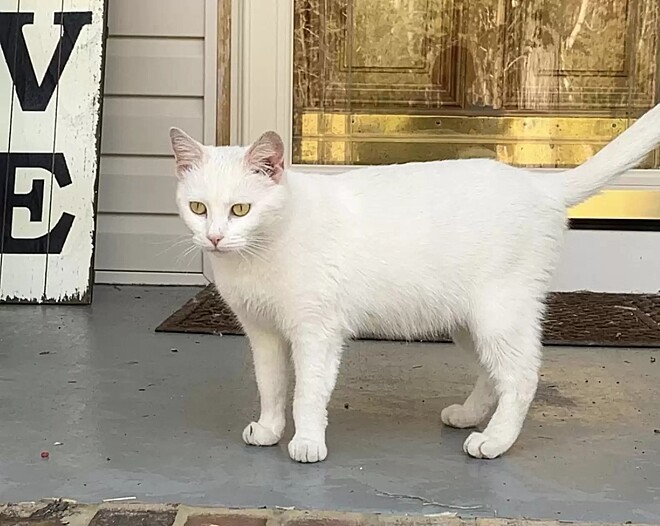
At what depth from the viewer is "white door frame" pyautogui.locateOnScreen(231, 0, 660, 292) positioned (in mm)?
3248

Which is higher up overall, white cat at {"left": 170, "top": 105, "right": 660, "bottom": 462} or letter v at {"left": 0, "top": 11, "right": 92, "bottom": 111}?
letter v at {"left": 0, "top": 11, "right": 92, "bottom": 111}

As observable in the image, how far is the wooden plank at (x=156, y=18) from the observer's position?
328cm

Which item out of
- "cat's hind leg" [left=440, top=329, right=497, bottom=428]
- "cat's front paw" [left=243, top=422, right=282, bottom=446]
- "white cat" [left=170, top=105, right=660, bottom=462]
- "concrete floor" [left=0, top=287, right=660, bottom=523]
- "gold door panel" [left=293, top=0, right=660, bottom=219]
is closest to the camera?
"concrete floor" [left=0, top=287, right=660, bottom=523]

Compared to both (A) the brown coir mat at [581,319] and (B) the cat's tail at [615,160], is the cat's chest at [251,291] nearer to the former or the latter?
(B) the cat's tail at [615,160]

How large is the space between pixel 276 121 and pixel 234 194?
1797 millimetres

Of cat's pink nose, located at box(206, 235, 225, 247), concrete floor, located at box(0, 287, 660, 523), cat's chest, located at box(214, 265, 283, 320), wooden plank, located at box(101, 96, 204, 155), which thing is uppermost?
wooden plank, located at box(101, 96, 204, 155)

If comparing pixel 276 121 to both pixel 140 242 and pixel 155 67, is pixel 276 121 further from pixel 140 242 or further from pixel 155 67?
pixel 140 242

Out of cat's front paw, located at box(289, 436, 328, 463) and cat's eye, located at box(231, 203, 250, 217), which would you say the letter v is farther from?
cat's front paw, located at box(289, 436, 328, 463)

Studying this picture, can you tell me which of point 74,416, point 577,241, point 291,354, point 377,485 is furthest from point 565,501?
point 577,241

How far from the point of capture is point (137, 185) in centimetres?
336

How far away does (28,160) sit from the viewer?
9.98 feet

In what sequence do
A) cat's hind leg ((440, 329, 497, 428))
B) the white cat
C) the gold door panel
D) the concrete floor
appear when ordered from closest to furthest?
the concrete floor < the white cat < cat's hind leg ((440, 329, 497, 428)) < the gold door panel

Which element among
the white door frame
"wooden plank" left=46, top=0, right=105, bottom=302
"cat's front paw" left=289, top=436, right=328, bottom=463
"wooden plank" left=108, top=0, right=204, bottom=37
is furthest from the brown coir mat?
"wooden plank" left=108, top=0, right=204, bottom=37

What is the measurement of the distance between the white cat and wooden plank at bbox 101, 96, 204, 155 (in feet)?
5.66
